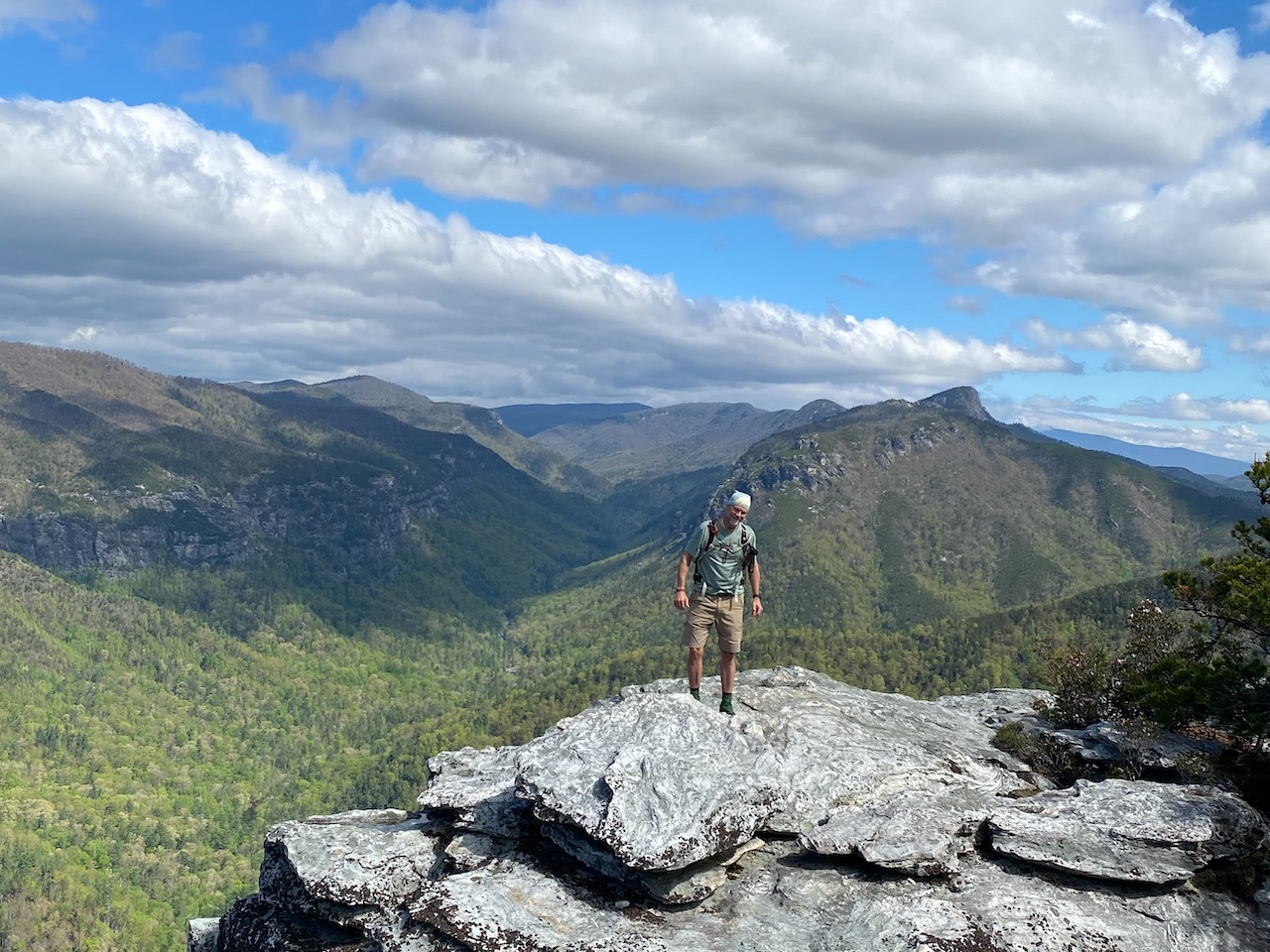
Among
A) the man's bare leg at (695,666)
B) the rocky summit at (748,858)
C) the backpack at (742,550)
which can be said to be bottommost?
the rocky summit at (748,858)

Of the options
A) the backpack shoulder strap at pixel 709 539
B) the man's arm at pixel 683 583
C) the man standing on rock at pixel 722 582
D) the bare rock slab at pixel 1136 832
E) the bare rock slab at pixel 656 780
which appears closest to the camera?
the bare rock slab at pixel 656 780

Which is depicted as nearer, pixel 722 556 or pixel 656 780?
pixel 656 780

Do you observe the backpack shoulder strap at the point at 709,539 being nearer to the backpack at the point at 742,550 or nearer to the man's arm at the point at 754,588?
the backpack at the point at 742,550

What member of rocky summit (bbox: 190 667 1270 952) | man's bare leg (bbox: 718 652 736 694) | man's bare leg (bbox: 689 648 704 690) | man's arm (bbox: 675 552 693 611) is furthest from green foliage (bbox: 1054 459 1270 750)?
man's arm (bbox: 675 552 693 611)

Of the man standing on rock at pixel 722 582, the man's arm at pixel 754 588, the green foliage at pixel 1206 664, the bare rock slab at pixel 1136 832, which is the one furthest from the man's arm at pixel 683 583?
the green foliage at pixel 1206 664

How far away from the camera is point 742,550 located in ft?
78.1

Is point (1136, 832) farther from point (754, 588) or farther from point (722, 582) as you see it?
point (722, 582)

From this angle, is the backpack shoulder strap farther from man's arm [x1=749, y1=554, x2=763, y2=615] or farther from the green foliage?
the green foliage

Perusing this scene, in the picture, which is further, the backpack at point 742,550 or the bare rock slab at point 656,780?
the backpack at point 742,550

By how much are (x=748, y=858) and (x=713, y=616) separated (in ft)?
22.5

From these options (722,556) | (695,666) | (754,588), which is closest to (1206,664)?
(754,588)

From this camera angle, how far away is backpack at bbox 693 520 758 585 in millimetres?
23703

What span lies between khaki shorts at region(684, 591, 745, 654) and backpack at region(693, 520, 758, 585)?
0.63m

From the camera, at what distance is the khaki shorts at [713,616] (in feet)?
78.3
